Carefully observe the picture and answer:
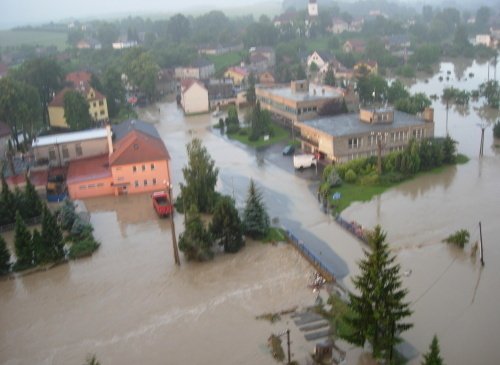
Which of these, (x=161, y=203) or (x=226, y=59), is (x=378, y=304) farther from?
(x=226, y=59)

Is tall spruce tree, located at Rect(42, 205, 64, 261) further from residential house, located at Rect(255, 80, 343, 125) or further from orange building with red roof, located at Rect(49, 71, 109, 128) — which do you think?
orange building with red roof, located at Rect(49, 71, 109, 128)

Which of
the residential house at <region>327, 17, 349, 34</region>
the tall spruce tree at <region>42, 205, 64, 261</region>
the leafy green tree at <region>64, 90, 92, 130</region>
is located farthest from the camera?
the residential house at <region>327, 17, 349, 34</region>

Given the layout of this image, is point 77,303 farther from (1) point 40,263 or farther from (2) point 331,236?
(2) point 331,236

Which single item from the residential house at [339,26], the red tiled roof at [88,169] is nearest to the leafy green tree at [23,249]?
the red tiled roof at [88,169]

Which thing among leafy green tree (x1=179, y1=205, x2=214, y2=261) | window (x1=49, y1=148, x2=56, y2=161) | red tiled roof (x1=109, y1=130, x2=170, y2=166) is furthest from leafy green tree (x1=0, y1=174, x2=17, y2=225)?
leafy green tree (x1=179, y1=205, x2=214, y2=261)

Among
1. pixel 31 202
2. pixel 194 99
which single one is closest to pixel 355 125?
pixel 31 202

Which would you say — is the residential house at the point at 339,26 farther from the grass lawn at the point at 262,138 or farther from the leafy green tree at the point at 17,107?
the leafy green tree at the point at 17,107
